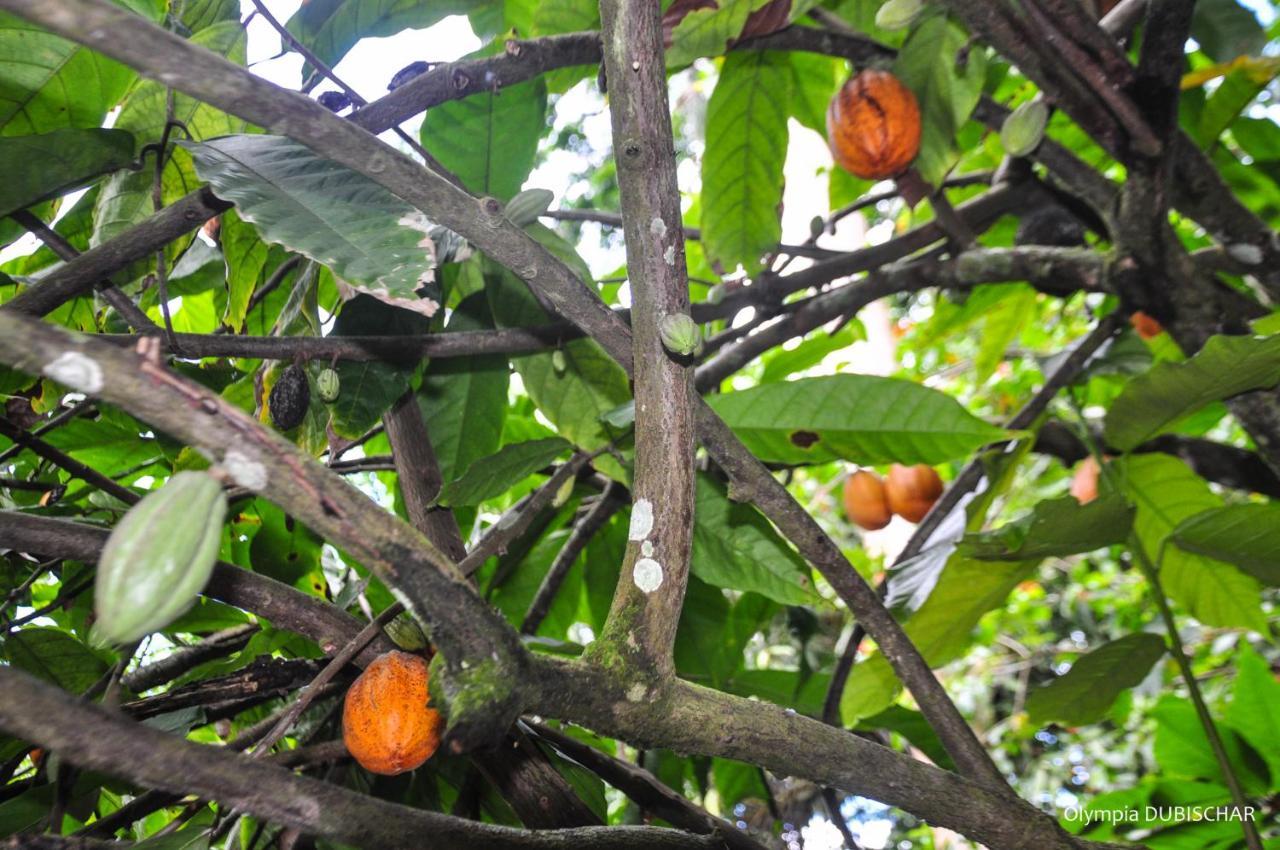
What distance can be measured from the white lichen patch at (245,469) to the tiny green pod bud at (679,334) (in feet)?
0.67

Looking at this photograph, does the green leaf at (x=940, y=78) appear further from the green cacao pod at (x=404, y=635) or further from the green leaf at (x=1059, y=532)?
the green cacao pod at (x=404, y=635)

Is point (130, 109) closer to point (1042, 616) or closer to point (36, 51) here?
point (36, 51)

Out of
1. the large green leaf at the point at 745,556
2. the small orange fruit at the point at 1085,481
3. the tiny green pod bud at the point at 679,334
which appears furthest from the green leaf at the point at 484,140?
the small orange fruit at the point at 1085,481

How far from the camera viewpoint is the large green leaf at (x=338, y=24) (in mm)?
821

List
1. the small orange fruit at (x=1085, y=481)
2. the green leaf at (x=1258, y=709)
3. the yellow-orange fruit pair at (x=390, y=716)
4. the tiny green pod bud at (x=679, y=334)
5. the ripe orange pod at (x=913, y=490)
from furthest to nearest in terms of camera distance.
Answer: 1. the ripe orange pod at (x=913, y=490)
2. the small orange fruit at (x=1085, y=481)
3. the green leaf at (x=1258, y=709)
4. the yellow-orange fruit pair at (x=390, y=716)
5. the tiny green pod bud at (x=679, y=334)

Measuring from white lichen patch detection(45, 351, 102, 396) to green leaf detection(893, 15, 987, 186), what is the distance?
3.31 feet

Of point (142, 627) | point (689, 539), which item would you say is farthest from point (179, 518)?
point (689, 539)

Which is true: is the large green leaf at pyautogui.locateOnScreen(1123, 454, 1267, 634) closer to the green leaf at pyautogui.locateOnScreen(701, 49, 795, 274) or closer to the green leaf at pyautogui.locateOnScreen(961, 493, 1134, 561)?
the green leaf at pyautogui.locateOnScreen(961, 493, 1134, 561)

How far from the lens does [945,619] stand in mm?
1004

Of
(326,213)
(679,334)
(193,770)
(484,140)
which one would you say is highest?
(484,140)

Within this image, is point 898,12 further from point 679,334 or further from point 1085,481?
point 1085,481

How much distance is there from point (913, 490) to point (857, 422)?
98 centimetres

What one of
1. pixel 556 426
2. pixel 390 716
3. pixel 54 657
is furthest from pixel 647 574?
pixel 54 657

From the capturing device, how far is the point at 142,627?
0.95ft
